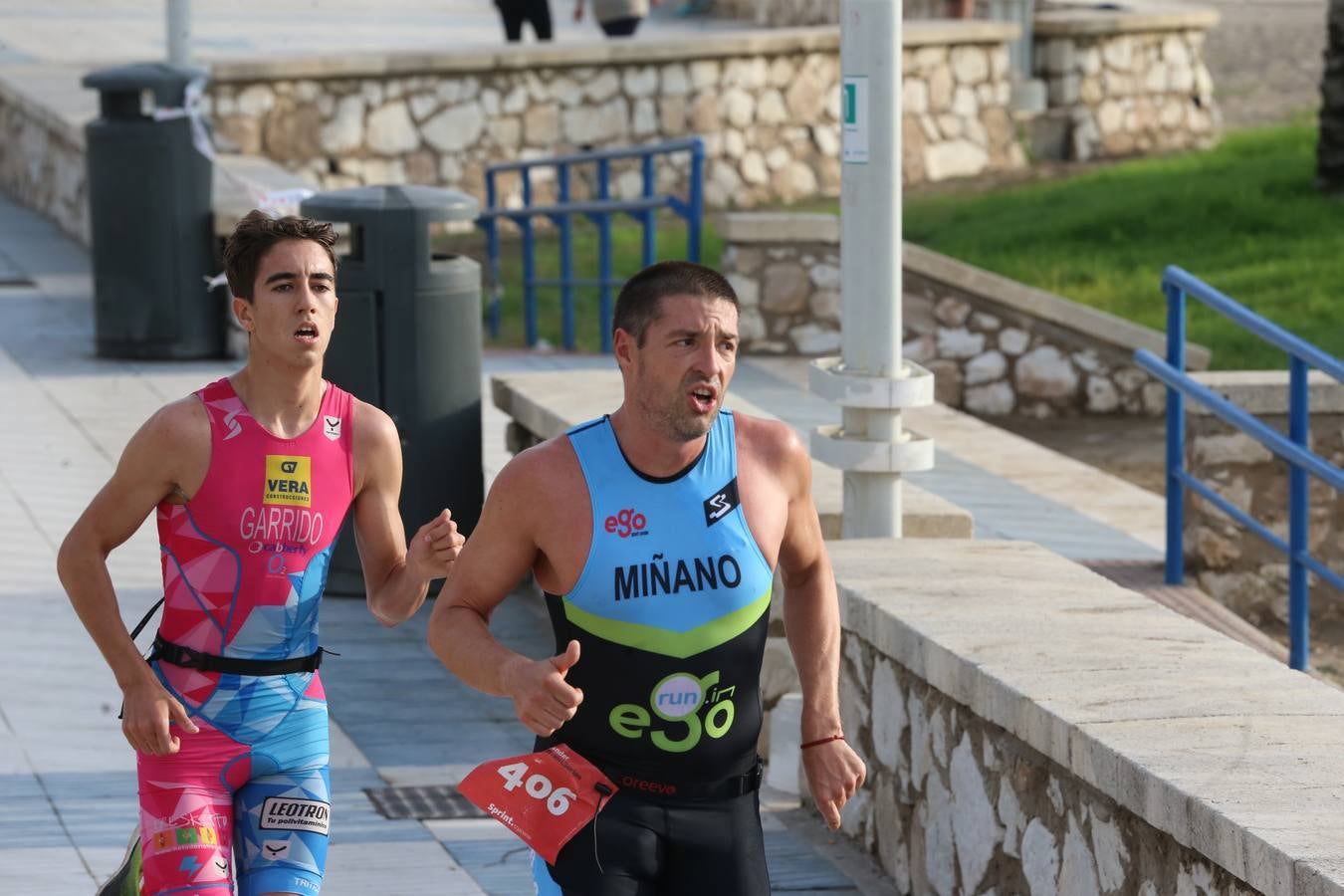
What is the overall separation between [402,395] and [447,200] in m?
0.73

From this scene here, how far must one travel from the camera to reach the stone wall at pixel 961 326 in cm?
1266

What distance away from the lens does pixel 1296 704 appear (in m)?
4.37

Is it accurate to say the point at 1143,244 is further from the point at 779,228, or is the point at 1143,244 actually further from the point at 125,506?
the point at 125,506

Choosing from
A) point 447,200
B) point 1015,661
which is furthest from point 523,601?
point 1015,661

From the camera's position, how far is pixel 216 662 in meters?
4.01

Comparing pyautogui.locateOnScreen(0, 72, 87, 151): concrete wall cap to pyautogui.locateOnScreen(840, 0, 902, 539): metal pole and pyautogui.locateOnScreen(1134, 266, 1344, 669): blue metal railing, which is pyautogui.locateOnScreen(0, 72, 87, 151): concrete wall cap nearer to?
pyautogui.locateOnScreen(1134, 266, 1344, 669): blue metal railing

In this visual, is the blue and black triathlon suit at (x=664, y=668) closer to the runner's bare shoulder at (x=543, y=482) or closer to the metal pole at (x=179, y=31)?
the runner's bare shoulder at (x=543, y=482)

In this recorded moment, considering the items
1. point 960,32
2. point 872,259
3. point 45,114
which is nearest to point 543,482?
point 872,259

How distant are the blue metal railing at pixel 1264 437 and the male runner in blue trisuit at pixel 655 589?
3175 millimetres

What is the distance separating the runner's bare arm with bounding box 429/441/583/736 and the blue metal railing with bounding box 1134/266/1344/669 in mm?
3357

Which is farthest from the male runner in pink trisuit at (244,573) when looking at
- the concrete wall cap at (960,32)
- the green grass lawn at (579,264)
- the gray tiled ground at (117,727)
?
the concrete wall cap at (960,32)

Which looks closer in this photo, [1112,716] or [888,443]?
[1112,716]

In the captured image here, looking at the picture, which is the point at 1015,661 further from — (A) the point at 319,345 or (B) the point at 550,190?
(B) the point at 550,190

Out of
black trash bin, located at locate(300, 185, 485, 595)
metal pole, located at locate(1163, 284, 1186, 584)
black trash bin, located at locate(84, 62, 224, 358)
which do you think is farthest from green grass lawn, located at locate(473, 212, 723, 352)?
metal pole, located at locate(1163, 284, 1186, 584)
